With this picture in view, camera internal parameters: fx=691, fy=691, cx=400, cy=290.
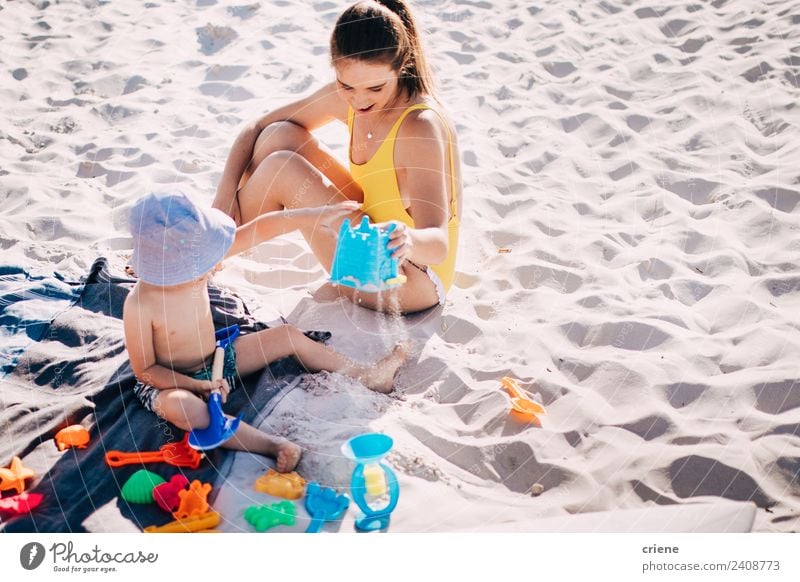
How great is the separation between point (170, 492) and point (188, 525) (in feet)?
0.35

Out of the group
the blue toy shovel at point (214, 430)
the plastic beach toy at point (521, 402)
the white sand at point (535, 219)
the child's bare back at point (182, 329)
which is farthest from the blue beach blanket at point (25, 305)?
the plastic beach toy at point (521, 402)

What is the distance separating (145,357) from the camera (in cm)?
183

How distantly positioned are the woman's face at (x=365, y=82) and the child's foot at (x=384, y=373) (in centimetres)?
78

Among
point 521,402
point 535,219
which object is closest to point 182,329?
point 521,402

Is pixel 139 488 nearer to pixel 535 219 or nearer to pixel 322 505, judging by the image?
pixel 322 505

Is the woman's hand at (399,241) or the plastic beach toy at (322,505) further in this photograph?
the woman's hand at (399,241)

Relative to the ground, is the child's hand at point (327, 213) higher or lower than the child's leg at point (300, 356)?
higher

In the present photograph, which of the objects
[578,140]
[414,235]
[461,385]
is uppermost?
[414,235]

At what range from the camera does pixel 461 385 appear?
6.97 feet

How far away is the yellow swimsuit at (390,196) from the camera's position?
7.47ft

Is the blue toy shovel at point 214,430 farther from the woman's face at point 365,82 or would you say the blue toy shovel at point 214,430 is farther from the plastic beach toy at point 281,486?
the woman's face at point 365,82
